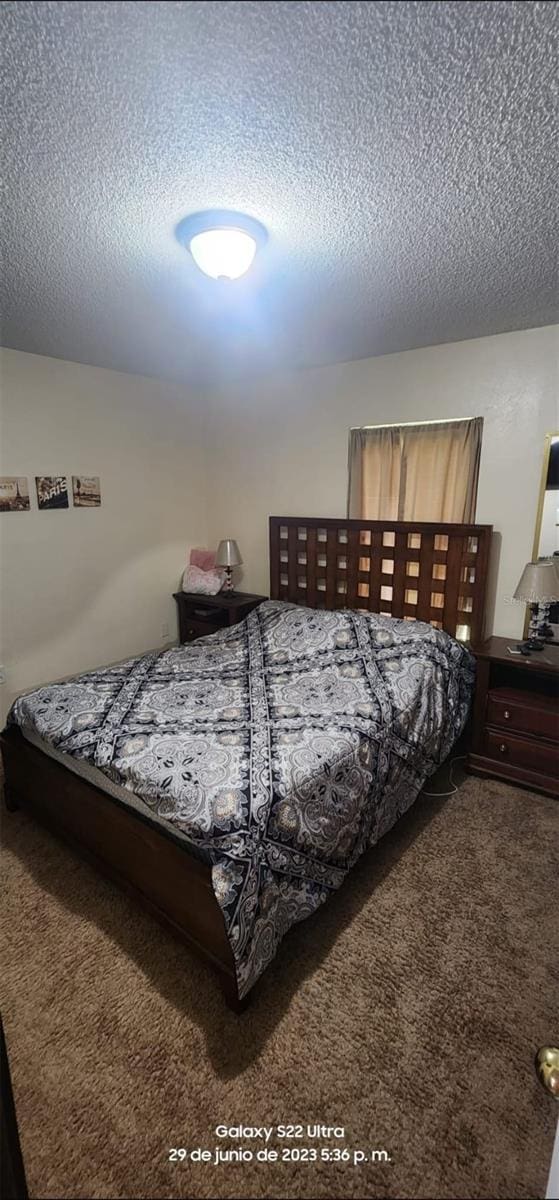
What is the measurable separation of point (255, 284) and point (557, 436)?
1644 millimetres

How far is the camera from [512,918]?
1.71 meters

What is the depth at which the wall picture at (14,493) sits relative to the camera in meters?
2.76

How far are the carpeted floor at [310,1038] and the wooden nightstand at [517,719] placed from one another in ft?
1.78

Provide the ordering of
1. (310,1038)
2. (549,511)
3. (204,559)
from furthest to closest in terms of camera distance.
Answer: (204,559)
(549,511)
(310,1038)

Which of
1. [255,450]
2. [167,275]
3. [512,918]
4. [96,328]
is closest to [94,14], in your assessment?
[167,275]

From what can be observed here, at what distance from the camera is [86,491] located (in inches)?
125

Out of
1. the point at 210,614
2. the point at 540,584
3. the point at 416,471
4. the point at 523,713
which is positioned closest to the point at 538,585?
the point at 540,584

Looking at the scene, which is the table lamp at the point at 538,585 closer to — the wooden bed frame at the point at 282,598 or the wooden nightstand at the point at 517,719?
the wooden nightstand at the point at 517,719

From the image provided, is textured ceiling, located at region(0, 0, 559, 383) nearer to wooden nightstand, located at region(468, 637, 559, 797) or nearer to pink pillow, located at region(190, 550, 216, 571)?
wooden nightstand, located at region(468, 637, 559, 797)

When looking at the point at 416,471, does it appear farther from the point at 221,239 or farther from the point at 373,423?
the point at 221,239

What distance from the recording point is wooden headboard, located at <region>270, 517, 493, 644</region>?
2736 millimetres

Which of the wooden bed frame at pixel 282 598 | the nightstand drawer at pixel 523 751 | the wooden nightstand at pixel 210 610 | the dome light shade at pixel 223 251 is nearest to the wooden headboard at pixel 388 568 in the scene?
the wooden bed frame at pixel 282 598

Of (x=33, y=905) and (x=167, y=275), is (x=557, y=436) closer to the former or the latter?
(x=167, y=275)

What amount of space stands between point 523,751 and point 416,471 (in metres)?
1.67
